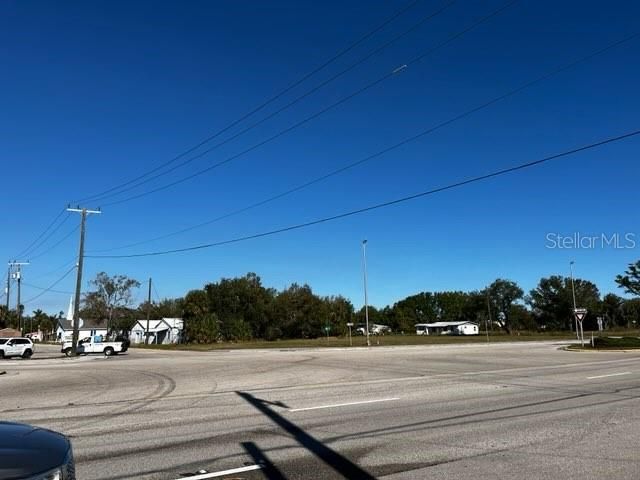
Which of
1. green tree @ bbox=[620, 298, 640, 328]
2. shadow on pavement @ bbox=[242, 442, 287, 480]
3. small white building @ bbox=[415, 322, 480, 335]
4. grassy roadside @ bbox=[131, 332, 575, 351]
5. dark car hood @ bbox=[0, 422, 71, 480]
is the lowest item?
shadow on pavement @ bbox=[242, 442, 287, 480]

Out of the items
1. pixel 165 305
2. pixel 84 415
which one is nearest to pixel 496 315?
pixel 165 305

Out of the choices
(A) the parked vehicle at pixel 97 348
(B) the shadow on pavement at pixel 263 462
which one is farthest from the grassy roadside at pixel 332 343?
(B) the shadow on pavement at pixel 263 462

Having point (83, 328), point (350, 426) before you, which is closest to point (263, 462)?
point (350, 426)

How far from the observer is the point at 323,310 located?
110188 millimetres

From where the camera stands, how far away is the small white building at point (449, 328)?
148500mm

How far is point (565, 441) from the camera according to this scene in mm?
8359

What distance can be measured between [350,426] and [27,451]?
6.70 metres

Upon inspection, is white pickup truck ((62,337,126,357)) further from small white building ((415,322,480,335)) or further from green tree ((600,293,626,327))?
green tree ((600,293,626,327))

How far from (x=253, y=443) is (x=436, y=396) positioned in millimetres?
6494

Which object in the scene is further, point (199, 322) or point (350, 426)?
point (199, 322)

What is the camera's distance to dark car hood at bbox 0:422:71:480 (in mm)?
3428

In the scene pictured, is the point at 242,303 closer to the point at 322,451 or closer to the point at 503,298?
the point at 503,298

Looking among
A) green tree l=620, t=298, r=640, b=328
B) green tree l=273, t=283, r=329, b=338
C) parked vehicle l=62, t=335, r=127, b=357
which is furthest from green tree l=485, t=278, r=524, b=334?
parked vehicle l=62, t=335, r=127, b=357

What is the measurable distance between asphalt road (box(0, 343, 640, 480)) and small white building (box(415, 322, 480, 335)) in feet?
440
